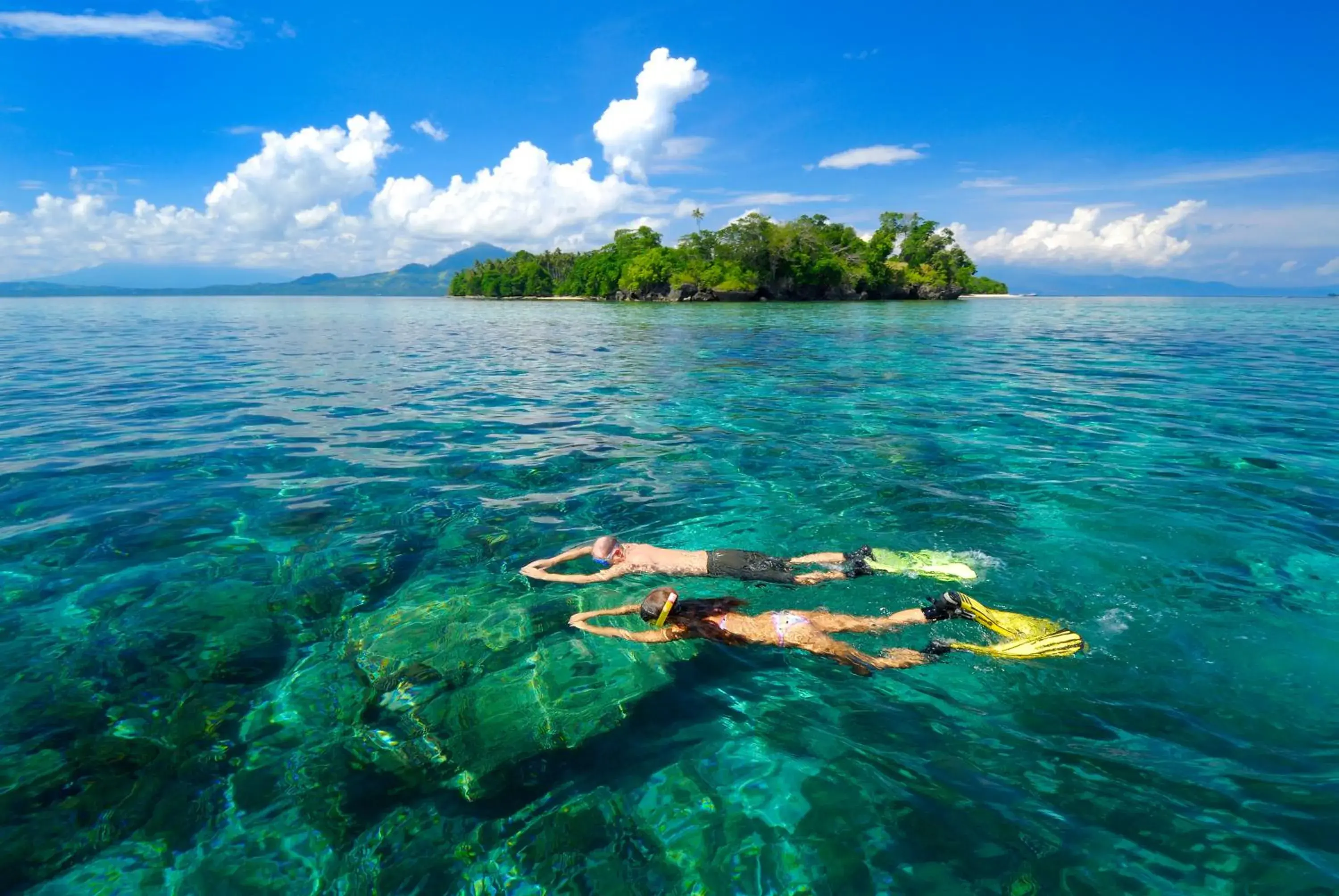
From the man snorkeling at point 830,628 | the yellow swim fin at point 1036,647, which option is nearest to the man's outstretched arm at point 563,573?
the man snorkeling at point 830,628

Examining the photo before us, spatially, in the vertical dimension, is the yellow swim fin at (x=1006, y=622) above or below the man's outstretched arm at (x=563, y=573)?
above

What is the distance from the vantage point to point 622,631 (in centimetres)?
686

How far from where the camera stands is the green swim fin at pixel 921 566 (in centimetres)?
780

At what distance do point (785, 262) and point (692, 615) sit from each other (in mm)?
122905

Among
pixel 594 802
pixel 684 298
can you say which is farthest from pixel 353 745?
pixel 684 298

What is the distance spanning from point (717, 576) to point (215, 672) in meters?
5.61

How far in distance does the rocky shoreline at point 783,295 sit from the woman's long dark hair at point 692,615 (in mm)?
113947

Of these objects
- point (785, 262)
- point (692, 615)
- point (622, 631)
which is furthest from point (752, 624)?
point (785, 262)

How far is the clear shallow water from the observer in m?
4.29

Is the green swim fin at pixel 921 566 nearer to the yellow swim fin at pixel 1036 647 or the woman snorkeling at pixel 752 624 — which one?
the woman snorkeling at pixel 752 624

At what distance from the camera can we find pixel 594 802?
4.72 metres

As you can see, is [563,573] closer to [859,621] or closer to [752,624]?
[752,624]

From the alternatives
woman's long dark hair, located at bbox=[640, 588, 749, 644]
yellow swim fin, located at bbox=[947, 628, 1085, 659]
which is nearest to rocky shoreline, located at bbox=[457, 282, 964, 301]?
woman's long dark hair, located at bbox=[640, 588, 749, 644]

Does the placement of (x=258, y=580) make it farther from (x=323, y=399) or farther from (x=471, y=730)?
(x=323, y=399)
